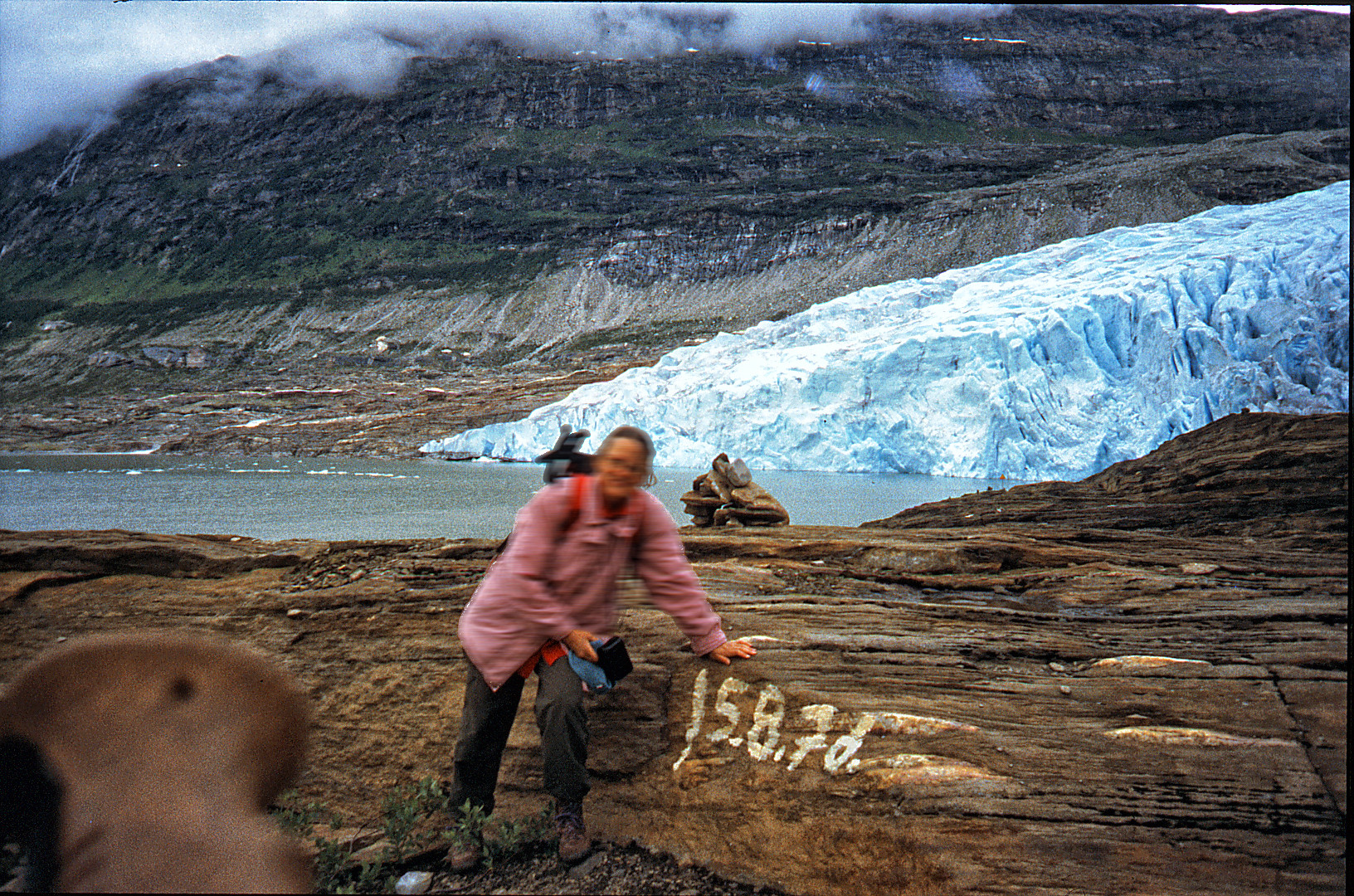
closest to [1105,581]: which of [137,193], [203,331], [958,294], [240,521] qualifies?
[240,521]

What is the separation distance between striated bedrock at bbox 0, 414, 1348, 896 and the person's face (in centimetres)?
81

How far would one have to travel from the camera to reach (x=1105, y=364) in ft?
74.3

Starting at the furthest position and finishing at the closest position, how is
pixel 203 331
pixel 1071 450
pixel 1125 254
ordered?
pixel 203 331 → pixel 1125 254 → pixel 1071 450

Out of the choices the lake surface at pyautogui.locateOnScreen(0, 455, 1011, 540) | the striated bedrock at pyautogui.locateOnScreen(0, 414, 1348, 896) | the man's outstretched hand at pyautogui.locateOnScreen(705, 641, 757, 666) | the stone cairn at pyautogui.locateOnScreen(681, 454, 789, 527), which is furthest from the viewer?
the lake surface at pyautogui.locateOnScreen(0, 455, 1011, 540)

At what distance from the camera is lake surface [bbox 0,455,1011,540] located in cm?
1358

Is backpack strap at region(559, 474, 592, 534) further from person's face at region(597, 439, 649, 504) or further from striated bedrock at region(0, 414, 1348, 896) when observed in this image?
striated bedrock at region(0, 414, 1348, 896)

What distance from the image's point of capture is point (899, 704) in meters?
2.48

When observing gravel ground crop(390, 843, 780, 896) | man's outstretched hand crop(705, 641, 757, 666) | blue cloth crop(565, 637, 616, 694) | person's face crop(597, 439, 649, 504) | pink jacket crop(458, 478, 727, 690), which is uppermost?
person's face crop(597, 439, 649, 504)

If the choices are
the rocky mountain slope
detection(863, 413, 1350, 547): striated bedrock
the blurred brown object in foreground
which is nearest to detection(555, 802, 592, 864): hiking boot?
the blurred brown object in foreground

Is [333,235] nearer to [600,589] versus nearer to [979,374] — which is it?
[979,374]

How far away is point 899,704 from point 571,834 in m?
1.09

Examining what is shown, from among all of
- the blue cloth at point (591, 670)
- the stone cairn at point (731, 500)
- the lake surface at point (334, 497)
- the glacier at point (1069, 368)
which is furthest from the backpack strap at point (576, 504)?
the glacier at point (1069, 368)

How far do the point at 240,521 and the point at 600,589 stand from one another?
1400 cm

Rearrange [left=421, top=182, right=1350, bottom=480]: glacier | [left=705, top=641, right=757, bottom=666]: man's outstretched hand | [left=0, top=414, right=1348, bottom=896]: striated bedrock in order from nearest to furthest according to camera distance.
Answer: [left=0, top=414, right=1348, bottom=896]: striated bedrock → [left=705, top=641, right=757, bottom=666]: man's outstretched hand → [left=421, top=182, right=1350, bottom=480]: glacier
